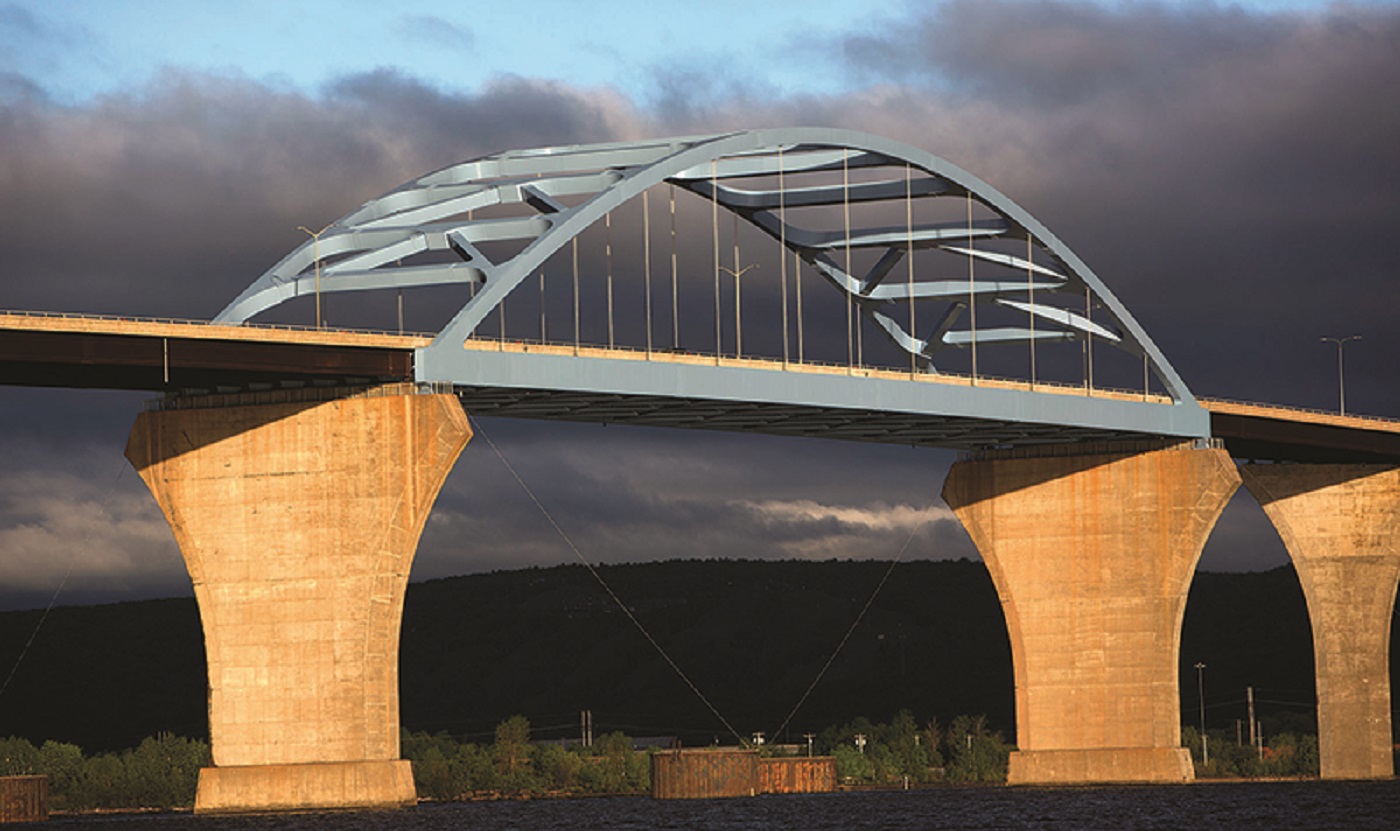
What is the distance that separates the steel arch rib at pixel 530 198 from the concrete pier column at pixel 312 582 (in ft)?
9.63

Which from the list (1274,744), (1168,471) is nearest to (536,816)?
(1168,471)

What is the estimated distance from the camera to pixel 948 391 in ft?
282

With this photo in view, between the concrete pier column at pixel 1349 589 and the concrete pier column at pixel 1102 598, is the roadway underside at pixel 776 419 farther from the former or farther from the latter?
the concrete pier column at pixel 1349 589

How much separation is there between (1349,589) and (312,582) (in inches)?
2326

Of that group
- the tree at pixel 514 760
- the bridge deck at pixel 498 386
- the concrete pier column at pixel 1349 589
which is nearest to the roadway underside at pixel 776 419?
the bridge deck at pixel 498 386

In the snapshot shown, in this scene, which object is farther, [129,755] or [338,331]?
[129,755]

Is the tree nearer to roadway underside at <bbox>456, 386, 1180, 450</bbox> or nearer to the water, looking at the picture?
the water

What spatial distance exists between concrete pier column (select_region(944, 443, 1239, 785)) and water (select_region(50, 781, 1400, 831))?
1615 millimetres

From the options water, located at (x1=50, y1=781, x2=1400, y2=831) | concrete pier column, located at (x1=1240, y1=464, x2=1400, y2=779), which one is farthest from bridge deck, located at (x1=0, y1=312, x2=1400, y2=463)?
water, located at (x1=50, y1=781, x2=1400, y2=831)

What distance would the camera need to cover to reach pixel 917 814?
8356cm

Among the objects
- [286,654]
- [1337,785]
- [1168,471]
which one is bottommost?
[1337,785]

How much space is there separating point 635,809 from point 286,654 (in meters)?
24.3

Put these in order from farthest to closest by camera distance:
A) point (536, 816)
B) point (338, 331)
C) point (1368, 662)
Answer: point (1368, 662), point (536, 816), point (338, 331)

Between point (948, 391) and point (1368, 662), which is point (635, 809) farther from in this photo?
point (1368, 662)
